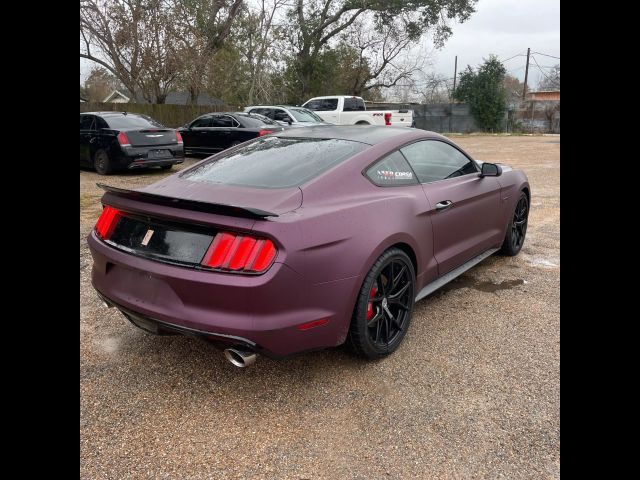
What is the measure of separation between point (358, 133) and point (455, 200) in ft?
2.88

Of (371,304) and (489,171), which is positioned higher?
(489,171)

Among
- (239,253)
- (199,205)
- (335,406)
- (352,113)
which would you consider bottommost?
(335,406)

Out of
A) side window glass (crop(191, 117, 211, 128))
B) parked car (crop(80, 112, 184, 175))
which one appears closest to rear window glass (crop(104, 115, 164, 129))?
parked car (crop(80, 112, 184, 175))

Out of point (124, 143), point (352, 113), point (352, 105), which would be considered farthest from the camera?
point (352, 105)

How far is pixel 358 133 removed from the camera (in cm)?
373

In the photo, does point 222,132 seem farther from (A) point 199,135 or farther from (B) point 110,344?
(B) point 110,344

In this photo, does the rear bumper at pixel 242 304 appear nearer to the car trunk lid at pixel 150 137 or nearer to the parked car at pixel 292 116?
the car trunk lid at pixel 150 137

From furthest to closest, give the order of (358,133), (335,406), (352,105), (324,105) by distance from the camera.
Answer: (324,105)
(352,105)
(358,133)
(335,406)

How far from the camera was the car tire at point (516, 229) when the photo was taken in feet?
16.2

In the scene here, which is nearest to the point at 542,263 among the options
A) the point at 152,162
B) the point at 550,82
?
the point at 152,162

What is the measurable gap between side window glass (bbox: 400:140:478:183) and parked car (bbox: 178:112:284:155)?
8201mm

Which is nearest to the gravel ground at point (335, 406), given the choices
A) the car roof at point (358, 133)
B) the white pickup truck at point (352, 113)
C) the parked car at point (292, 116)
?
the car roof at point (358, 133)

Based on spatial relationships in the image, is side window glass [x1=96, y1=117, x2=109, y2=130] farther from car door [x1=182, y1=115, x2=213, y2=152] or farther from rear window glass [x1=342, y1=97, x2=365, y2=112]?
rear window glass [x1=342, y1=97, x2=365, y2=112]

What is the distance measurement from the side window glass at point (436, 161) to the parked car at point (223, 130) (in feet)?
26.9
